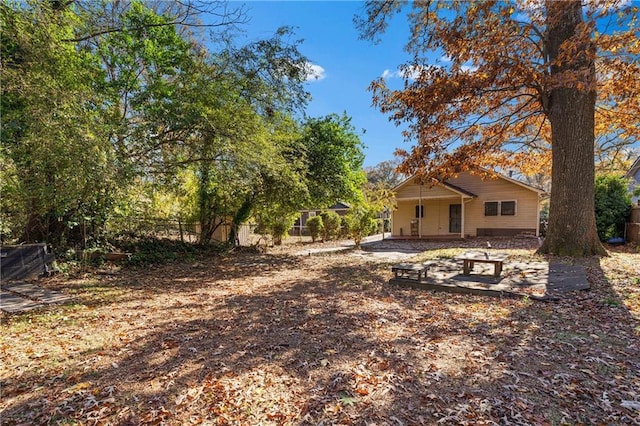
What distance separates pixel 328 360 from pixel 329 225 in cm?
1569

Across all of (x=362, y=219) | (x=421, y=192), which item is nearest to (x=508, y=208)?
(x=421, y=192)

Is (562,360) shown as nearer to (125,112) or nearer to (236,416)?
(236,416)

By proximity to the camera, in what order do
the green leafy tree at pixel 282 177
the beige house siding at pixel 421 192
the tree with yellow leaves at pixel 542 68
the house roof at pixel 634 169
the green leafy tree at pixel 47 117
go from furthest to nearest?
1. the house roof at pixel 634 169
2. the beige house siding at pixel 421 192
3. the green leafy tree at pixel 282 177
4. the tree with yellow leaves at pixel 542 68
5. the green leafy tree at pixel 47 117

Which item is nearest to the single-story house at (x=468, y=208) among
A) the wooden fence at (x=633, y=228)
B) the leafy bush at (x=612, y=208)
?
the leafy bush at (x=612, y=208)

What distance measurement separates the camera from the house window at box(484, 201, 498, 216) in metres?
17.7

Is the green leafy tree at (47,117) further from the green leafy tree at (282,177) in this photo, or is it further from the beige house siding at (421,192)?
the beige house siding at (421,192)

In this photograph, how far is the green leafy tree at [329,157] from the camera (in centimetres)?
1214

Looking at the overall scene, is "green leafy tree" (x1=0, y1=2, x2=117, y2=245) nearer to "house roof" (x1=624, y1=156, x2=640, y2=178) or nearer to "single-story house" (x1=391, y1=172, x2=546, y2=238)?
"single-story house" (x1=391, y1=172, x2=546, y2=238)

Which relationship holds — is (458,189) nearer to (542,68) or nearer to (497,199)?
(497,199)

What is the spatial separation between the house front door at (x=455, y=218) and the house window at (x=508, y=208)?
2166 millimetres

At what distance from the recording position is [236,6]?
18.3 ft

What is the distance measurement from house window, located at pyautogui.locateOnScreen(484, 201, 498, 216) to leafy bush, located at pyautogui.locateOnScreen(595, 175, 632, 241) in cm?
481

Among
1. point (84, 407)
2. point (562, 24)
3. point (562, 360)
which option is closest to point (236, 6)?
point (84, 407)

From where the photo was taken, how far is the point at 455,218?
19.0 meters
